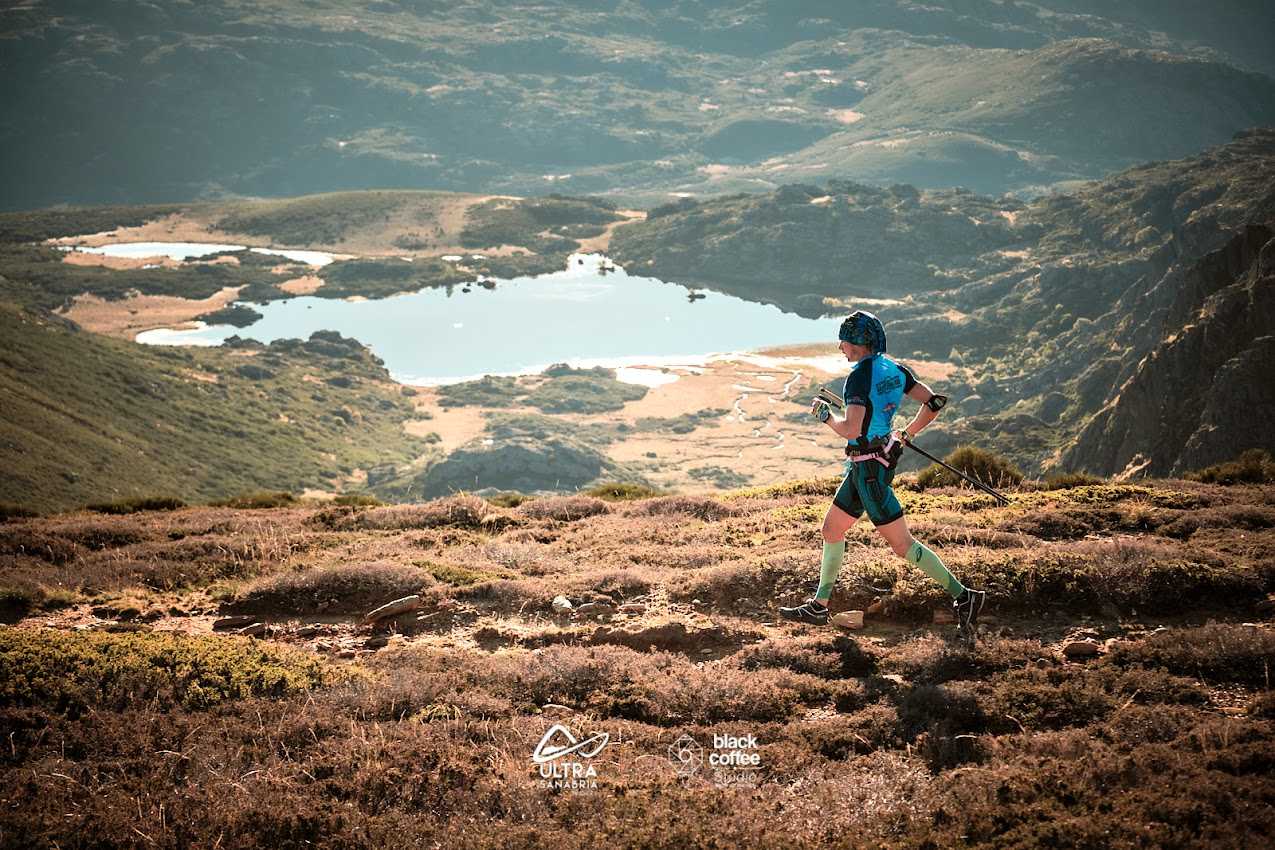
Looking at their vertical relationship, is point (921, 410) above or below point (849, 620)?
above

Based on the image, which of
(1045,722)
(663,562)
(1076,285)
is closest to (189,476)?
(663,562)

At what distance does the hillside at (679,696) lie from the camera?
26.3ft

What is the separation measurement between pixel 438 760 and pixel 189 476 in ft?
382

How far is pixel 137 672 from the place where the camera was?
10938mm

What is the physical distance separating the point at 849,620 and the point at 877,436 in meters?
2.53

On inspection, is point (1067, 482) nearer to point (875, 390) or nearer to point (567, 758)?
point (875, 390)

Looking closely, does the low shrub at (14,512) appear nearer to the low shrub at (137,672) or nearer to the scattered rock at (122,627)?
the scattered rock at (122,627)

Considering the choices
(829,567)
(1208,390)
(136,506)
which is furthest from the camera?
(1208,390)

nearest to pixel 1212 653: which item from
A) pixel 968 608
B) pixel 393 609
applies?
pixel 968 608

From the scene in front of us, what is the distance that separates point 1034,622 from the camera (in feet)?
37.4

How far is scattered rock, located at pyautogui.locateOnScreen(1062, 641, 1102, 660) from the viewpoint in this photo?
1022 centimetres

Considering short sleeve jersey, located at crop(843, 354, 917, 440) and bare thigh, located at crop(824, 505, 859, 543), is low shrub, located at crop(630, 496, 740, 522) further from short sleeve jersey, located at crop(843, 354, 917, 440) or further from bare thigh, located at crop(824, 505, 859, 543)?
short sleeve jersey, located at crop(843, 354, 917, 440)

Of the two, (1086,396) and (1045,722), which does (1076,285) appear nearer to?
(1086,396)

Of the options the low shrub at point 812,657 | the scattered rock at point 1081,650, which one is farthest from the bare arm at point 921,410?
the scattered rock at point 1081,650
